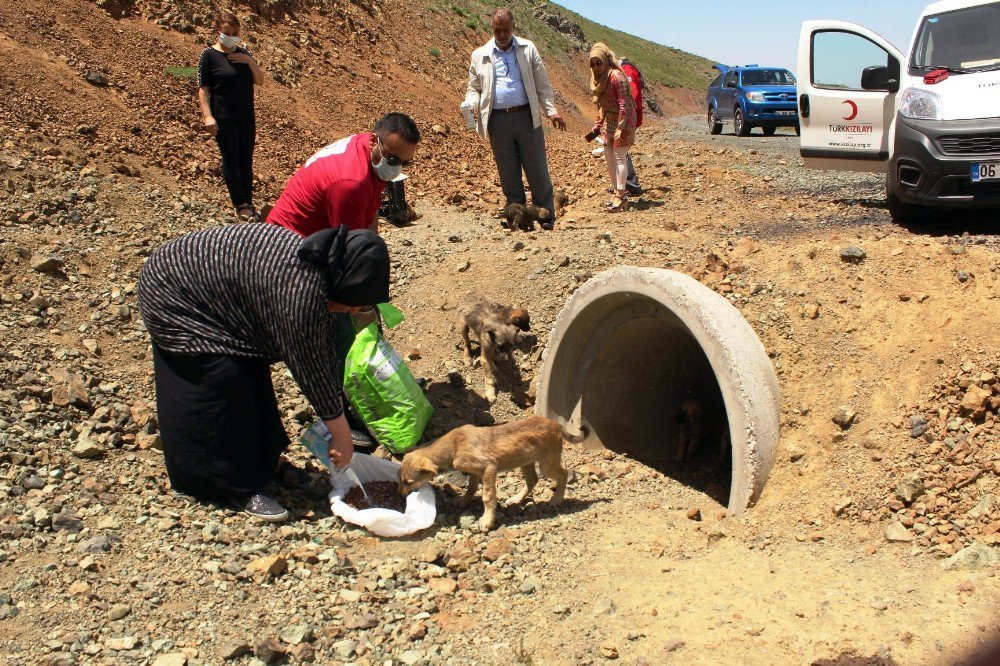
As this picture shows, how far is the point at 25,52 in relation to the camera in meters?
11.2

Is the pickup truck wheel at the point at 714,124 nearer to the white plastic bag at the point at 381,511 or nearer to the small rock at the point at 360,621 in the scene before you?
the white plastic bag at the point at 381,511

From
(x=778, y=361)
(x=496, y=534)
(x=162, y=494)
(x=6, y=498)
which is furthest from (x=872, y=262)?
(x=6, y=498)

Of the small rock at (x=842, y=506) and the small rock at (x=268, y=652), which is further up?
the small rock at (x=842, y=506)

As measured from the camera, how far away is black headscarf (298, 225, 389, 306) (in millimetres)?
4434

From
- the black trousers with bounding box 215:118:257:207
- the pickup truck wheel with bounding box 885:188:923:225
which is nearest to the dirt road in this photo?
the pickup truck wheel with bounding box 885:188:923:225

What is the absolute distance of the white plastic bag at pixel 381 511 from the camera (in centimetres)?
510

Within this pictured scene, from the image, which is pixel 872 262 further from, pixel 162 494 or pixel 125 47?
pixel 125 47

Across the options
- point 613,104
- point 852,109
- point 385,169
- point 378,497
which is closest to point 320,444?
A: point 378,497

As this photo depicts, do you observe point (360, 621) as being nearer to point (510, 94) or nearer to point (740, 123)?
point (510, 94)

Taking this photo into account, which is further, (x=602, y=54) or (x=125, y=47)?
(x=125, y=47)

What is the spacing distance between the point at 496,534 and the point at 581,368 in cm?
206

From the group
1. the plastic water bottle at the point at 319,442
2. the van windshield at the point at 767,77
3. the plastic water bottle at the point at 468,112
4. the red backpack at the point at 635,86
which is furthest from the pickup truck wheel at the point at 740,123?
the plastic water bottle at the point at 319,442

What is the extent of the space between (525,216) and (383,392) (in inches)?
170

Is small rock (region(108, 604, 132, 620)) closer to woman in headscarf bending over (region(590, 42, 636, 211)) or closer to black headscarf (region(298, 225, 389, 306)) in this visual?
black headscarf (region(298, 225, 389, 306))
